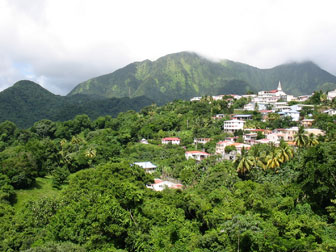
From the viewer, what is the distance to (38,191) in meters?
37.6

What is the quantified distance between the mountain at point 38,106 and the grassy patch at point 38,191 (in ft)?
283

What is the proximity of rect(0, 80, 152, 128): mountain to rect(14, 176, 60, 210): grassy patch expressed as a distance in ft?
283

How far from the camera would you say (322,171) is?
21.6 metres

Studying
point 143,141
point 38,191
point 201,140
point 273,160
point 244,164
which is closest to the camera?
→ point 273,160

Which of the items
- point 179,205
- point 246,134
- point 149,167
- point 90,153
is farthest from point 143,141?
point 179,205

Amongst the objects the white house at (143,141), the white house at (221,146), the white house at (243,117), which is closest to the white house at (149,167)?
the white house at (221,146)

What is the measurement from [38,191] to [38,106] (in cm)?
11503

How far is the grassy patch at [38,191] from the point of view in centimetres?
3369

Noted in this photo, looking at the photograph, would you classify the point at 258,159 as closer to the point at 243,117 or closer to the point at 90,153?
the point at 243,117

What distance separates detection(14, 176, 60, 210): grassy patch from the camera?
33688 mm

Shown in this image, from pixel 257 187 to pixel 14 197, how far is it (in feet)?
98.9

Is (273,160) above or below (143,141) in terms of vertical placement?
below

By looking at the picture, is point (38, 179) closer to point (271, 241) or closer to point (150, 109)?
point (271, 241)

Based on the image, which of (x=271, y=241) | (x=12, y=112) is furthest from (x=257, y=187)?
(x=12, y=112)
